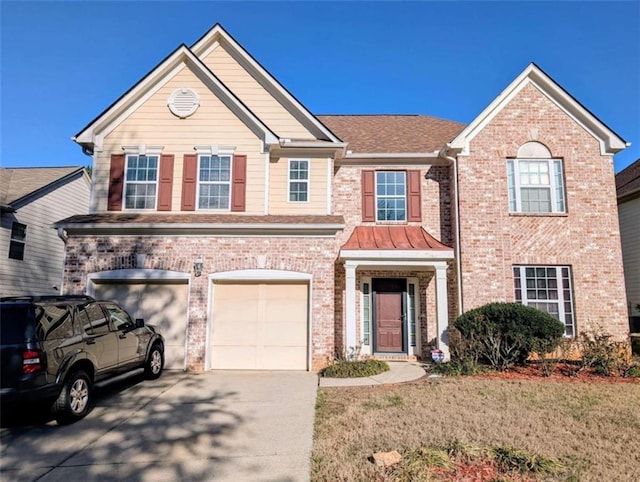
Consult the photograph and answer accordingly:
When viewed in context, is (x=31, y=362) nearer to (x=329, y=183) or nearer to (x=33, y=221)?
(x=329, y=183)

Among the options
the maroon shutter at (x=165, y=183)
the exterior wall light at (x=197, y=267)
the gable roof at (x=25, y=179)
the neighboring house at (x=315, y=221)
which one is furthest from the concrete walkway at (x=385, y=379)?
the gable roof at (x=25, y=179)

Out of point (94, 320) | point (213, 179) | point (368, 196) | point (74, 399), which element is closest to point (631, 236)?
point (368, 196)

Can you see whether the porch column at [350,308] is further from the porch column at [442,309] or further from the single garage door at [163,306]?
the single garage door at [163,306]

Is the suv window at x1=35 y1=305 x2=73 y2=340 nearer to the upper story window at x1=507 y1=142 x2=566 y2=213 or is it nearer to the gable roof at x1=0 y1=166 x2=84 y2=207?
the upper story window at x1=507 y1=142 x2=566 y2=213

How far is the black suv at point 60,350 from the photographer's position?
5340 millimetres

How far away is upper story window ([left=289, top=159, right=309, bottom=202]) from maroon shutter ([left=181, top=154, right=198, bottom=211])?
2.68 meters

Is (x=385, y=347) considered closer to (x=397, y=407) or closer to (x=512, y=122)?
(x=397, y=407)

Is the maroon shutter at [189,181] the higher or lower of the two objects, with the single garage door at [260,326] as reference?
higher

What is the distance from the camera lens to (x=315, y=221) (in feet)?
34.2

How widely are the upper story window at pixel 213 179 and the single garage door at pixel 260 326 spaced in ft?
8.24

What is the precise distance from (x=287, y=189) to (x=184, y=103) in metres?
3.83

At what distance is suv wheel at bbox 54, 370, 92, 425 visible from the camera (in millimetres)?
5852

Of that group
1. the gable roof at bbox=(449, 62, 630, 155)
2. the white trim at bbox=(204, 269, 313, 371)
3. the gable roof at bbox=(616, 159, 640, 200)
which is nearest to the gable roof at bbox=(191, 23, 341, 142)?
the gable roof at bbox=(449, 62, 630, 155)

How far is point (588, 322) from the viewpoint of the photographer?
36.2ft
